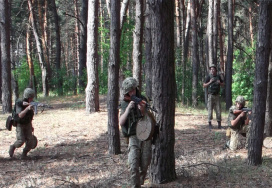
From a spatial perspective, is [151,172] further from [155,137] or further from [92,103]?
[92,103]

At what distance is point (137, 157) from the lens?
4953mm

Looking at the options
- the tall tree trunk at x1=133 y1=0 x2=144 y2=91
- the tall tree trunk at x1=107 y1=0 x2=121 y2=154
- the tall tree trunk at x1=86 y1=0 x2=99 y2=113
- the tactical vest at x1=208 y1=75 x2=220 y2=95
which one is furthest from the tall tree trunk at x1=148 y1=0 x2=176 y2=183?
the tall tree trunk at x1=86 y1=0 x2=99 y2=113

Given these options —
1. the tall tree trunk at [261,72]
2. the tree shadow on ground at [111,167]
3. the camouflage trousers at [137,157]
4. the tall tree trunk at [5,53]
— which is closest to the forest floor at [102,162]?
the tree shadow on ground at [111,167]

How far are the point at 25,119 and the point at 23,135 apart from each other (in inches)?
16.5

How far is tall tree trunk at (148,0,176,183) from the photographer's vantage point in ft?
16.2

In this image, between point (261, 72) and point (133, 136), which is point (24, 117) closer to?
A: point (133, 136)

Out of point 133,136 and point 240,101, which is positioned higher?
point 240,101

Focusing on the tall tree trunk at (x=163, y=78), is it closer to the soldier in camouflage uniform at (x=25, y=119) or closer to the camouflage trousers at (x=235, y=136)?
the camouflage trousers at (x=235, y=136)

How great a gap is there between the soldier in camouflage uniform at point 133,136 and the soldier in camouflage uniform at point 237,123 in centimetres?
333

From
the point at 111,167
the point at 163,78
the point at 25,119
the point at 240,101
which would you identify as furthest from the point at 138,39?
the point at 163,78

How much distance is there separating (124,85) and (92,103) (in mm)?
9144

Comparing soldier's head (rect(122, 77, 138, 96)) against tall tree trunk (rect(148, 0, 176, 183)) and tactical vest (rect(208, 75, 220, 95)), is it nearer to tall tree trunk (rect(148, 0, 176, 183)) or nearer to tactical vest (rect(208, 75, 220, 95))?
tall tree trunk (rect(148, 0, 176, 183))

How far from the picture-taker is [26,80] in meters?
26.7

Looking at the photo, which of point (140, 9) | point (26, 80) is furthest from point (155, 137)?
point (26, 80)
